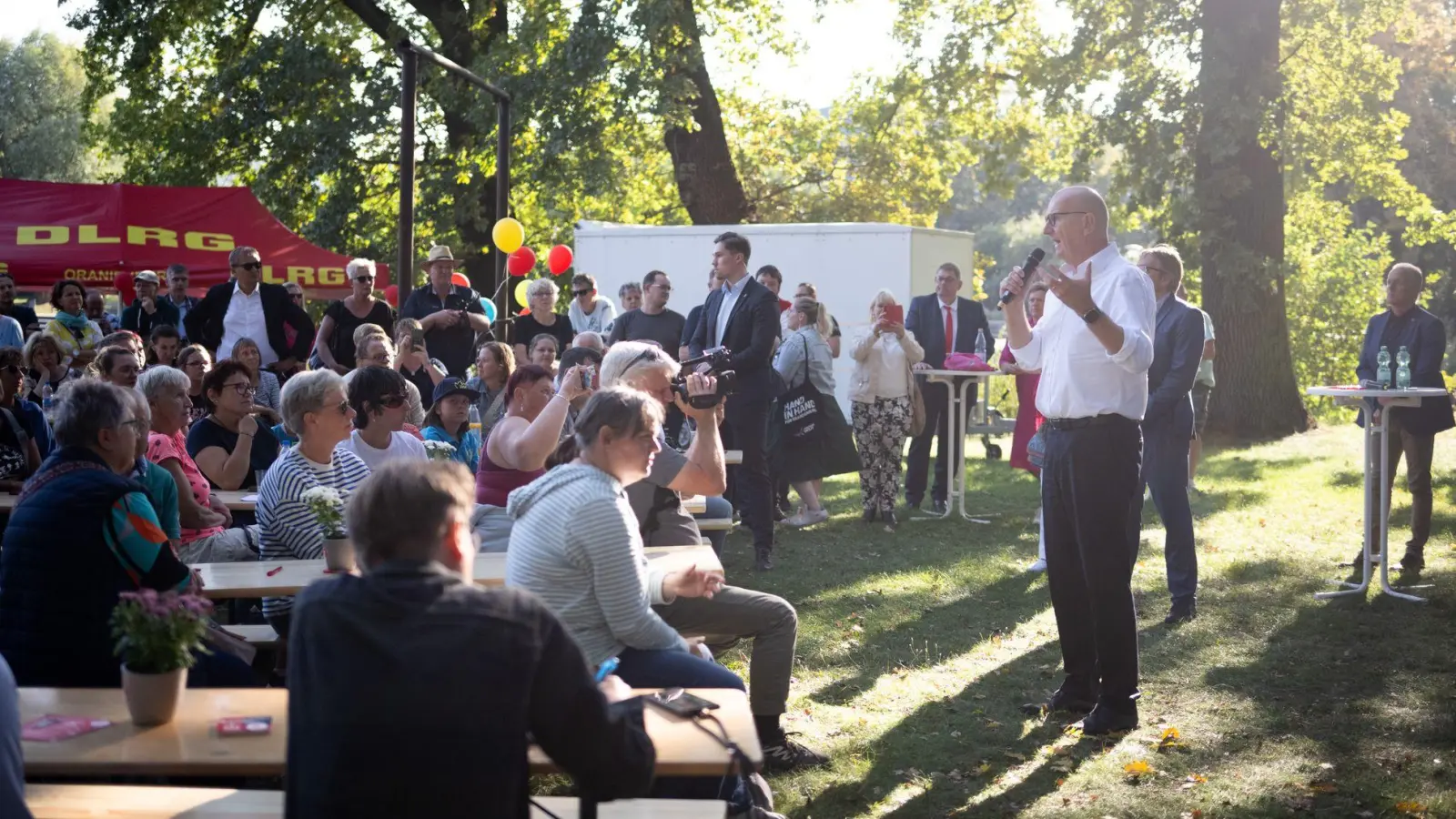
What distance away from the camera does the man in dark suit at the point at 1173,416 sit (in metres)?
7.04

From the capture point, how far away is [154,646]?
294 cm

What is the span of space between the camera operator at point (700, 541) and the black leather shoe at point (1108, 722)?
1.07m

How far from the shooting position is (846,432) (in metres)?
10.3

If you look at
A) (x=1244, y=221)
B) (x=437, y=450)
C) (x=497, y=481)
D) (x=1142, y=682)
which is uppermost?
(x=1244, y=221)

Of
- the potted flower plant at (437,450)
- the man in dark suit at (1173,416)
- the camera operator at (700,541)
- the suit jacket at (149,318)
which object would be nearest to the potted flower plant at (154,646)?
the camera operator at (700,541)

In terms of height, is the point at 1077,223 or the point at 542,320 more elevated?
the point at 1077,223

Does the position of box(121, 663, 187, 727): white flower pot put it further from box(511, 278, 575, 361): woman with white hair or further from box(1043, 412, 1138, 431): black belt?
box(511, 278, 575, 361): woman with white hair

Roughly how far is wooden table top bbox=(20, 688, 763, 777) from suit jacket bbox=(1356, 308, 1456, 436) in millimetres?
6123

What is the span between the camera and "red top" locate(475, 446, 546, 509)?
5867 millimetres

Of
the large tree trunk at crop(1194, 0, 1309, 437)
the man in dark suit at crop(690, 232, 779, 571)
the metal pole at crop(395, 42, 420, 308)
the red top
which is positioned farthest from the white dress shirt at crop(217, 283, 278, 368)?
the large tree trunk at crop(1194, 0, 1309, 437)

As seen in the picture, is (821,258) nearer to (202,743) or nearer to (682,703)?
(682,703)

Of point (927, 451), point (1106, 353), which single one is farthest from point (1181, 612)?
point (927, 451)

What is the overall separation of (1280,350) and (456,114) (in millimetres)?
10699

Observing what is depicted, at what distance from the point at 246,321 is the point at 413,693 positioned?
9020mm
